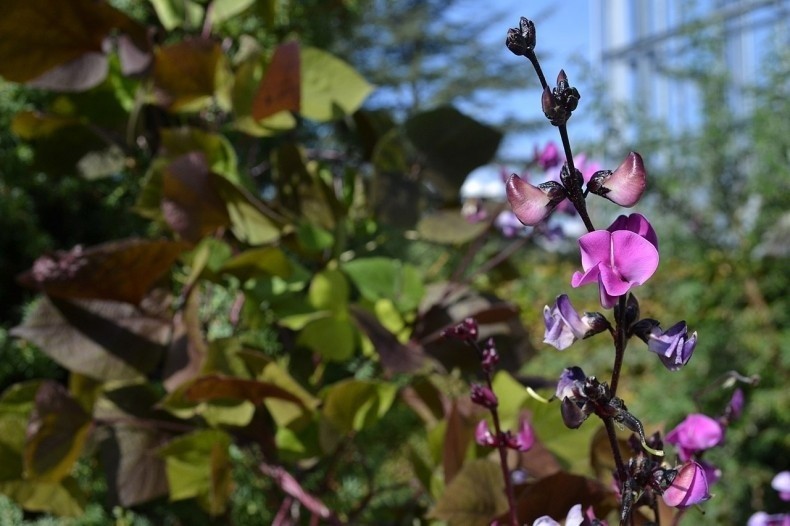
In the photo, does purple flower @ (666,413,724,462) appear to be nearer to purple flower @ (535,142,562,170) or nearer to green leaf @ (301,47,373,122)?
purple flower @ (535,142,562,170)

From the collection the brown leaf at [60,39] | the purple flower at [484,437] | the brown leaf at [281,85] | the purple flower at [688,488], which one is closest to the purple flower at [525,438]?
the purple flower at [484,437]

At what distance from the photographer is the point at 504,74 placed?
16953 millimetres

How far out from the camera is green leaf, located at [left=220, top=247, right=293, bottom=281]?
778 mm

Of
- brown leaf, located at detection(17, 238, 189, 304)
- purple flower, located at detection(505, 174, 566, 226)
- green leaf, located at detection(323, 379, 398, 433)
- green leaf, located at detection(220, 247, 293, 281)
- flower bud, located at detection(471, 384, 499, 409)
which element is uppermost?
purple flower, located at detection(505, 174, 566, 226)

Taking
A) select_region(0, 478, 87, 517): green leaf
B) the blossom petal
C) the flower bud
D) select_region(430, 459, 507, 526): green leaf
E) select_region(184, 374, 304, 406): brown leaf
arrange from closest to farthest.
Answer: the blossom petal, the flower bud, select_region(430, 459, 507, 526): green leaf, select_region(184, 374, 304, 406): brown leaf, select_region(0, 478, 87, 517): green leaf

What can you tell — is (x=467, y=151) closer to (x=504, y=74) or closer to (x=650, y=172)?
(x=650, y=172)

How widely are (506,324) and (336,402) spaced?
0.20 m

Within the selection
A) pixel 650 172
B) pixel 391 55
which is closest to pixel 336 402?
pixel 650 172

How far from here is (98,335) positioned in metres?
0.81

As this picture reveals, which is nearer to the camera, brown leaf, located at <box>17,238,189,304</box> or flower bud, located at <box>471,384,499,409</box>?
flower bud, located at <box>471,384,499,409</box>

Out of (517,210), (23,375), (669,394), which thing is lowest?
(669,394)

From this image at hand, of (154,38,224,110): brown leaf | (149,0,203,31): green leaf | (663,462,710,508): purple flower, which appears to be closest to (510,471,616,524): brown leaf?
(663,462,710,508): purple flower

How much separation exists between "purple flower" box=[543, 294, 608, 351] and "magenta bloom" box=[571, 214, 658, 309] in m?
0.03

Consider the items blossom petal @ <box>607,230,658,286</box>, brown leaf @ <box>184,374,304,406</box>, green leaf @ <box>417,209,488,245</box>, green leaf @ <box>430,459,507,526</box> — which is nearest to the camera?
blossom petal @ <box>607,230,658,286</box>
